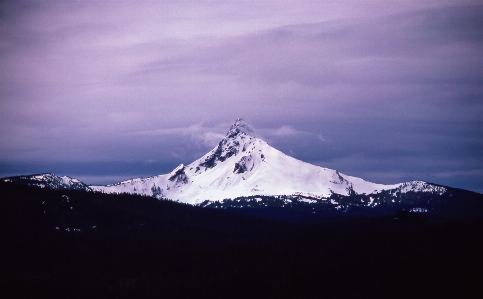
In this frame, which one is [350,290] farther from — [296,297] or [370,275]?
[296,297]

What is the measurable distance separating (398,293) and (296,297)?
1676 inches

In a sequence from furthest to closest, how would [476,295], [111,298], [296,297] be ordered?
[111,298], [476,295], [296,297]

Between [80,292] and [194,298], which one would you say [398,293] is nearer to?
[194,298]

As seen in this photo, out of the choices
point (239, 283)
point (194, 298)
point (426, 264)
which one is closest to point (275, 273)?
point (239, 283)

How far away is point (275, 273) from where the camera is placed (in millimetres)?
196750

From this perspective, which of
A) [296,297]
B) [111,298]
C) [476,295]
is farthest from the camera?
[111,298]

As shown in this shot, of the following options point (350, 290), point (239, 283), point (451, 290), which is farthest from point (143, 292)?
point (451, 290)

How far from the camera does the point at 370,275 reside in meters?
192

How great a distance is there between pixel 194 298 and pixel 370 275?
153 feet

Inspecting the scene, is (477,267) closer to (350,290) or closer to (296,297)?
(350,290)

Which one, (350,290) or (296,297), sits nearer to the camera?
(296,297)

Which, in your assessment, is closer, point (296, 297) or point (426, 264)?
point (296, 297)

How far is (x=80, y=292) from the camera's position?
195500 mm

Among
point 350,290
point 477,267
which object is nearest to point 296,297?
point 350,290
